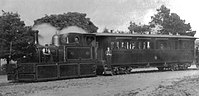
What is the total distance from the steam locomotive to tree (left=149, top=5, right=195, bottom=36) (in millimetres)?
32999

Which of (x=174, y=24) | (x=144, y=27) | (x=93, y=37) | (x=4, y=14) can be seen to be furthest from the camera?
(x=144, y=27)

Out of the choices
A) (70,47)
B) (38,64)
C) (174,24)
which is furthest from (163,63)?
(174,24)

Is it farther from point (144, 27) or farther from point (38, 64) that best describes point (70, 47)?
point (144, 27)

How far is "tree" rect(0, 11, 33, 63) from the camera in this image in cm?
2869

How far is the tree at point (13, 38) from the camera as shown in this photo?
28.7m

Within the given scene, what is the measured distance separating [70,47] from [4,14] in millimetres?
13705

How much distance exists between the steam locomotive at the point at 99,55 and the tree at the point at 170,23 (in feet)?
108

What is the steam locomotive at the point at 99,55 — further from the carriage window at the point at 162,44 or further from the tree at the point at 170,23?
the tree at the point at 170,23

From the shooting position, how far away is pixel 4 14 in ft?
101

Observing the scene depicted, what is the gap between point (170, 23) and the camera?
60.7m

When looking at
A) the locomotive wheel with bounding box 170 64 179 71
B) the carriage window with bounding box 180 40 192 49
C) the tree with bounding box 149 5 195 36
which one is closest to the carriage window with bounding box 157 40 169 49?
the carriage window with bounding box 180 40 192 49

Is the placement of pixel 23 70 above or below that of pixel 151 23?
below

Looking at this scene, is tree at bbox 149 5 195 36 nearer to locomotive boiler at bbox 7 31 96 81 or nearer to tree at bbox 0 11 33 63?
tree at bbox 0 11 33 63

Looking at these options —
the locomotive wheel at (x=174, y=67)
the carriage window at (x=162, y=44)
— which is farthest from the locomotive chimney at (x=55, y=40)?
the locomotive wheel at (x=174, y=67)
